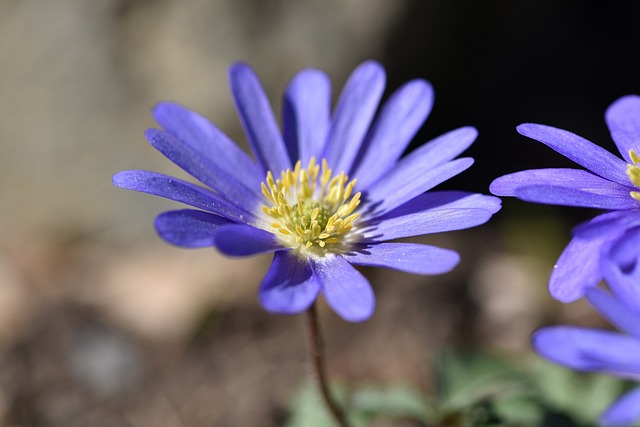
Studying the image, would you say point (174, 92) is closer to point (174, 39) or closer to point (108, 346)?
point (174, 39)

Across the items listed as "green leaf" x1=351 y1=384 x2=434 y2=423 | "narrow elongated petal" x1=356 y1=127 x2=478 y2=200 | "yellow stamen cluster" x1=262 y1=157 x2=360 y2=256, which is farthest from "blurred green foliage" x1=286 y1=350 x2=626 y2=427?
"narrow elongated petal" x1=356 y1=127 x2=478 y2=200

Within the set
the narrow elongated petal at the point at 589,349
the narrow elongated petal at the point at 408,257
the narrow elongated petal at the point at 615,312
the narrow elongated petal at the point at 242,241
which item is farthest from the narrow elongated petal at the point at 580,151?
the narrow elongated petal at the point at 242,241

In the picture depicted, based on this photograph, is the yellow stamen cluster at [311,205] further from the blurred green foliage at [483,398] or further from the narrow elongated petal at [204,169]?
the blurred green foliage at [483,398]

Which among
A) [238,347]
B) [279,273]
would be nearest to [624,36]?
[238,347]

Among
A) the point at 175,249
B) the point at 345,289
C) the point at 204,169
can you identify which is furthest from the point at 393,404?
the point at 175,249

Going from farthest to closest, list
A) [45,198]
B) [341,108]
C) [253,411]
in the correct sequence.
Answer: [45,198], [253,411], [341,108]

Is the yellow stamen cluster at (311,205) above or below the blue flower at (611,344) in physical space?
above

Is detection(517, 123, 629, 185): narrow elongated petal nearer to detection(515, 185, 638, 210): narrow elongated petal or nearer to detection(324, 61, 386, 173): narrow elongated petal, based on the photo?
detection(515, 185, 638, 210): narrow elongated petal

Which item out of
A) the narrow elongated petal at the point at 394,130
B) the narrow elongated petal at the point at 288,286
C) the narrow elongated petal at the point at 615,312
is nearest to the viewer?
the narrow elongated petal at the point at 615,312
